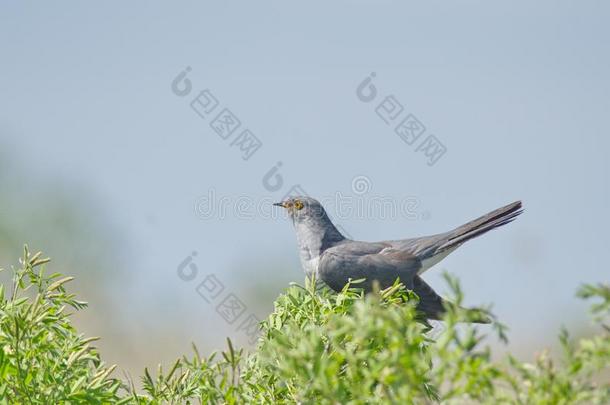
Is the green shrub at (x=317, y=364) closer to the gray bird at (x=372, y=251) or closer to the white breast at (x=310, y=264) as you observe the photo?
the gray bird at (x=372, y=251)

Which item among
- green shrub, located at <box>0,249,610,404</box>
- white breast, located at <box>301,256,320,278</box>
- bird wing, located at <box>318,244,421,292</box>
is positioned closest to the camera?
green shrub, located at <box>0,249,610,404</box>

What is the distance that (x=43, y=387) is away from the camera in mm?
2678

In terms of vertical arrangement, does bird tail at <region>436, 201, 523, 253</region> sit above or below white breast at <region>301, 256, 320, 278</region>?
below

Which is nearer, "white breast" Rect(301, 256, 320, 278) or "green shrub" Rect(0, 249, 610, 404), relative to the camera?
"green shrub" Rect(0, 249, 610, 404)

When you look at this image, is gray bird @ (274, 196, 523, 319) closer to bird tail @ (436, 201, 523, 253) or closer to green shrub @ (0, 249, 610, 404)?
bird tail @ (436, 201, 523, 253)

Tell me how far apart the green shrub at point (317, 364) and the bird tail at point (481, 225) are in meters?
3.57

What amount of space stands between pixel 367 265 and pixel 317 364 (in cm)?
501

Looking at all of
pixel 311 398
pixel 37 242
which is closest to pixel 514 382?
pixel 311 398

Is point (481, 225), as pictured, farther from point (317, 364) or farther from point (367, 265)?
point (317, 364)

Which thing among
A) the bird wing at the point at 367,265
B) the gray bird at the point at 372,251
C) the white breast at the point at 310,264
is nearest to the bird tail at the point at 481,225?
the gray bird at the point at 372,251

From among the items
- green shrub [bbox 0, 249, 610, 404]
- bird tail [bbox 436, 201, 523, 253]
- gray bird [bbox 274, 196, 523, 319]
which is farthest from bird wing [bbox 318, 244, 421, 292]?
green shrub [bbox 0, 249, 610, 404]

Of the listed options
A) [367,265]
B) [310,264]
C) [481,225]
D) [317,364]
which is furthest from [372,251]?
[317,364]

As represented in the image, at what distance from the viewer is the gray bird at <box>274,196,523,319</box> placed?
22.2 feet

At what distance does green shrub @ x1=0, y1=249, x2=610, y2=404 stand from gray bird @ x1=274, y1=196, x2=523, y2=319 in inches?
124
